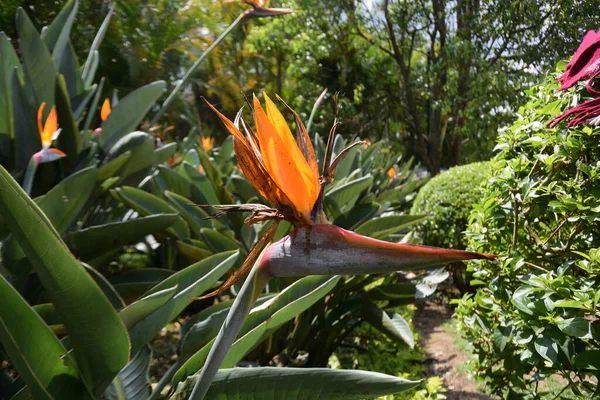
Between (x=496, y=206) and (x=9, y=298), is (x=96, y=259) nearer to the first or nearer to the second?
(x=9, y=298)

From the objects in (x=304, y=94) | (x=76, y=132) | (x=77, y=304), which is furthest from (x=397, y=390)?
(x=304, y=94)

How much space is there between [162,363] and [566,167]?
6.54 ft

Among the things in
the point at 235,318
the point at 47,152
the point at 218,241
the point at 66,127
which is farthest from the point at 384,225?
the point at 235,318

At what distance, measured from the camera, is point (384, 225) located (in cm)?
201

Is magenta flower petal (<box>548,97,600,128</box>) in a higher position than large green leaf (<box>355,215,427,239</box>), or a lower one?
higher

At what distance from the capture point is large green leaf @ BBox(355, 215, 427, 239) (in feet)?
6.44

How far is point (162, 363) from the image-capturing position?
2.47m

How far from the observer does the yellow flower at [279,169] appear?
56 cm

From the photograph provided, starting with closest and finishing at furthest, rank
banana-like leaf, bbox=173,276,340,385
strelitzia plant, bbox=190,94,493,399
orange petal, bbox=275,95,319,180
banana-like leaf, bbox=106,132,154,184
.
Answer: strelitzia plant, bbox=190,94,493,399 → orange petal, bbox=275,95,319,180 → banana-like leaf, bbox=173,276,340,385 → banana-like leaf, bbox=106,132,154,184

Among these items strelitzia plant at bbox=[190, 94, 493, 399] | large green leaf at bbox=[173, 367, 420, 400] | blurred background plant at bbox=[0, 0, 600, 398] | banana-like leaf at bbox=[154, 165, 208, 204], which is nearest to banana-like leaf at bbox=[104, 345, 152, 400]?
blurred background plant at bbox=[0, 0, 600, 398]

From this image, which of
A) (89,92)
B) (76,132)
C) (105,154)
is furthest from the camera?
(89,92)

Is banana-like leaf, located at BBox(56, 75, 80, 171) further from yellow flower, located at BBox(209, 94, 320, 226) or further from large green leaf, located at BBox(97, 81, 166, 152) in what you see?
yellow flower, located at BBox(209, 94, 320, 226)

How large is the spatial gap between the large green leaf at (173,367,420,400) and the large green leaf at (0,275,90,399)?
0.27 m

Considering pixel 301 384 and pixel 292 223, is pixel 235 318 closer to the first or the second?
pixel 292 223
